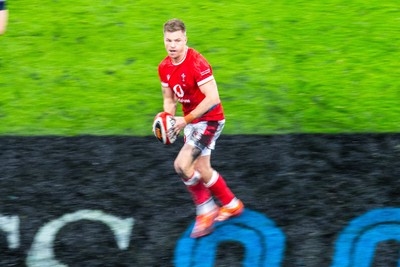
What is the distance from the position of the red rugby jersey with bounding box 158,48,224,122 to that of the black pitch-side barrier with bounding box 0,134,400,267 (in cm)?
109

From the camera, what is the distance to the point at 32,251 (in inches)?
277

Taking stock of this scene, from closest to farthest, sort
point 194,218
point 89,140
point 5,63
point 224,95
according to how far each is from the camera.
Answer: point 194,218, point 89,140, point 224,95, point 5,63

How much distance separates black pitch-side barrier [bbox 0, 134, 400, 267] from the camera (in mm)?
6961

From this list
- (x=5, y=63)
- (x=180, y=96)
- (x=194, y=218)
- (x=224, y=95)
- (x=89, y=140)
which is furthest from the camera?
(x=5, y=63)

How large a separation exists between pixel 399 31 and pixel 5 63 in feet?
16.6

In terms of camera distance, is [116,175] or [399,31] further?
[399,31]

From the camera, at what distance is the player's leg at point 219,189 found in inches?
269

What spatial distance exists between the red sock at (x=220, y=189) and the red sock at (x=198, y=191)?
68 millimetres

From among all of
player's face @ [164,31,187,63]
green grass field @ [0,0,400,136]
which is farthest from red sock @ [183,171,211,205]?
green grass field @ [0,0,400,136]

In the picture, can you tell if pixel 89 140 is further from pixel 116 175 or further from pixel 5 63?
pixel 5 63

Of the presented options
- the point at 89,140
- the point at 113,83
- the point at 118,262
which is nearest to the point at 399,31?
the point at 113,83

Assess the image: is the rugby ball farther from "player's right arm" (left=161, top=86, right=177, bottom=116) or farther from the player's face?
the player's face

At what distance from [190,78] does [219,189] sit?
3.65 ft

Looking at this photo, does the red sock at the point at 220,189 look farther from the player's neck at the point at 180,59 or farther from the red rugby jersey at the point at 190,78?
the player's neck at the point at 180,59
